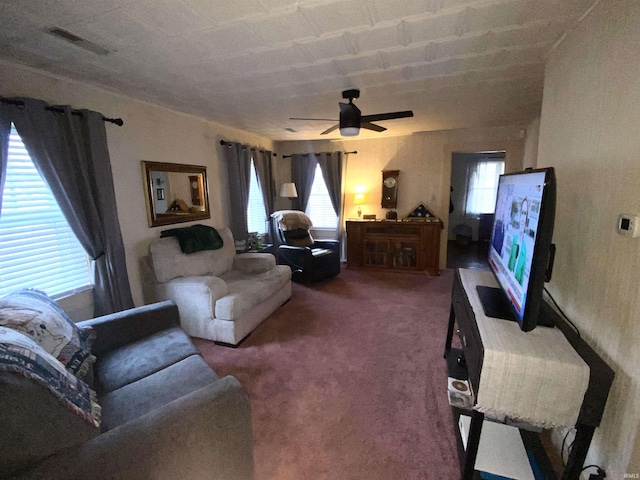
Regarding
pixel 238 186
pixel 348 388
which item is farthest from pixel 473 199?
pixel 348 388

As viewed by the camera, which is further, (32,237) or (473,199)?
(473,199)

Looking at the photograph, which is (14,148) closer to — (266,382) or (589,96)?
(266,382)

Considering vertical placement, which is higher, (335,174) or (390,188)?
(335,174)

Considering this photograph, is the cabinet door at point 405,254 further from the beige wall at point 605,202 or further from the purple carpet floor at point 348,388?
the beige wall at point 605,202

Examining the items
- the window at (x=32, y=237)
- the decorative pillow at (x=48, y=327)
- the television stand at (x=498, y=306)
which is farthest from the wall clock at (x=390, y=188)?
the decorative pillow at (x=48, y=327)

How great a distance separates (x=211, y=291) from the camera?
8.20 ft

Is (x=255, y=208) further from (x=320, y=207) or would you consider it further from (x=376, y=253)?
(x=376, y=253)

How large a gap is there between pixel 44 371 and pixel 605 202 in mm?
2269

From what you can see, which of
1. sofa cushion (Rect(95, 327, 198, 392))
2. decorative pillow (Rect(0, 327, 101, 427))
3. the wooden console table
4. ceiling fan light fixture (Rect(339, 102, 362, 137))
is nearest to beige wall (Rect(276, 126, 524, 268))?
ceiling fan light fixture (Rect(339, 102, 362, 137))

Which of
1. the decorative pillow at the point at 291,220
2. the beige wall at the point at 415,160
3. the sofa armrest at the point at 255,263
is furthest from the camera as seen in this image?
the decorative pillow at the point at 291,220

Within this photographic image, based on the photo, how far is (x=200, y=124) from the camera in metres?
3.59

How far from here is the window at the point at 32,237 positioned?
1.95 meters

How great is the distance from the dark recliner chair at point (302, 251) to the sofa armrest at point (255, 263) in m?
0.76

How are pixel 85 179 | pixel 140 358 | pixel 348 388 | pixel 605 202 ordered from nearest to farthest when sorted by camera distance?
pixel 605 202 < pixel 140 358 < pixel 348 388 < pixel 85 179
